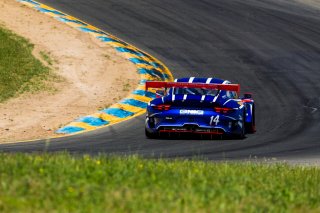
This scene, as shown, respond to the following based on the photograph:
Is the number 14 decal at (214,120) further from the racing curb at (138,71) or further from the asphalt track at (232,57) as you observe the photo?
the racing curb at (138,71)

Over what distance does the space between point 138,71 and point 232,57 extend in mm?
4480

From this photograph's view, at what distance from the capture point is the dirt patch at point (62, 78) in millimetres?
22359

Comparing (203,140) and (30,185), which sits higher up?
(30,185)

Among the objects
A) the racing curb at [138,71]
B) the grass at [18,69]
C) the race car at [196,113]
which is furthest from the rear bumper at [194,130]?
the grass at [18,69]

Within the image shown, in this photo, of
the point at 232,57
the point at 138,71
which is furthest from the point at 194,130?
the point at 232,57

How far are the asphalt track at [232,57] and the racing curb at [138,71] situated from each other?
1.62ft

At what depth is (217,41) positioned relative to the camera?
3334 centimetres

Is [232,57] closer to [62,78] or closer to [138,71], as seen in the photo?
[138,71]

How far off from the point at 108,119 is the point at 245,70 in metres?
8.40

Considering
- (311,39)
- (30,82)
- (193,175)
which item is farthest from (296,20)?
(193,175)

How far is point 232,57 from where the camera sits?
104 feet

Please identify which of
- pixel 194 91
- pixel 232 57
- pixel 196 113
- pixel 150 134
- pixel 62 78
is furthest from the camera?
pixel 232 57

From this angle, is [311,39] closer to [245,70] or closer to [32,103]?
[245,70]

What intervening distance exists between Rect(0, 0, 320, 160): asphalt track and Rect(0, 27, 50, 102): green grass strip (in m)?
3.99
